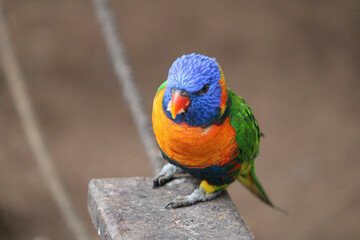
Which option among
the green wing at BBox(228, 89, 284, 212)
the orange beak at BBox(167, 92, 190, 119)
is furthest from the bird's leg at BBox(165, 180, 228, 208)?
the orange beak at BBox(167, 92, 190, 119)

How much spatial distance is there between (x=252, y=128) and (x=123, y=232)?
33.0 inches

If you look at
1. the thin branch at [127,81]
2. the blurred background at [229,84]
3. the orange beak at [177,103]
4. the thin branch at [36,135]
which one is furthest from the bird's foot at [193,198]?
the blurred background at [229,84]

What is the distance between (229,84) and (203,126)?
12.6ft

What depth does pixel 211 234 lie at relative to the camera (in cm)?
188

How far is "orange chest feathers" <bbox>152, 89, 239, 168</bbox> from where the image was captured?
1.88 m

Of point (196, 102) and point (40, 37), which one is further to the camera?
point (40, 37)

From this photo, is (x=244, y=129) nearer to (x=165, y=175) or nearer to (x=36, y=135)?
(x=165, y=175)

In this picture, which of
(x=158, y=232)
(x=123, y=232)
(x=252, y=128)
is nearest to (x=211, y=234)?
(x=158, y=232)

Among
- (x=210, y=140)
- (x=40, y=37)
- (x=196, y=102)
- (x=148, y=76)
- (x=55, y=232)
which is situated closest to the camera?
(x=196, y=102)

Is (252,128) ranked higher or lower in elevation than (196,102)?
lower

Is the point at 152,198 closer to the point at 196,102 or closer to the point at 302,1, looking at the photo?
the point at 196,102

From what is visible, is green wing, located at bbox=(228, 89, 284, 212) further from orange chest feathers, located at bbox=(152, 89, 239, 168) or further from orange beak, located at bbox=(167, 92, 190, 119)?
orange beak, located at bbox=(167, 92, 190, 119)

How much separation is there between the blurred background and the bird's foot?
293cm

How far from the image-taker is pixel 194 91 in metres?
1.74
